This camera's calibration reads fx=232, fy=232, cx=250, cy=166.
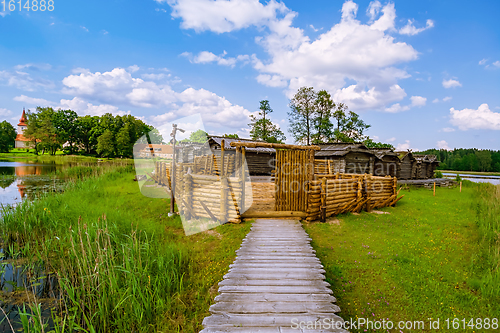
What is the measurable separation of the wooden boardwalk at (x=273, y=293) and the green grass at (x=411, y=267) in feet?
2.54

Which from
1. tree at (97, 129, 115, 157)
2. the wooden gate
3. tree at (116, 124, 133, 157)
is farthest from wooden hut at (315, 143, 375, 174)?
tree at (97, 129, 115, 157)

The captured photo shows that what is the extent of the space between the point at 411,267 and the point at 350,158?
2130 centimetres

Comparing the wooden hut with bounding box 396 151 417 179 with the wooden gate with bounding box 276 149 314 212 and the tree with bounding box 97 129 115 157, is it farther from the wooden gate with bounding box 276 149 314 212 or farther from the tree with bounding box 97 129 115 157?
the tree with bounding box 97 129 115 157

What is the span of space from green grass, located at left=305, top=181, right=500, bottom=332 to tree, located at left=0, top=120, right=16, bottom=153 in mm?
100357

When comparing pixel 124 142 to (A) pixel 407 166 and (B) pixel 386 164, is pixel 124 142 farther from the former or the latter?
(A) pixel 407 166

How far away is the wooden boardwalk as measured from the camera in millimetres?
3863

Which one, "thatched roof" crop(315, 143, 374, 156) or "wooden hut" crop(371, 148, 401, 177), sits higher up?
"thatched roof" crop(315, 143, 374, 156)

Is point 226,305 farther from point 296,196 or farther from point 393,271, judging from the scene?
point 296,196

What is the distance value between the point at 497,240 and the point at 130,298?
10.9 meters

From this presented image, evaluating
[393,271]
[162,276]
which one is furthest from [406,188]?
[162,276]

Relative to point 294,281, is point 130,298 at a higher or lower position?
lower

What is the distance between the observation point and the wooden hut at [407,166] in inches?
1200

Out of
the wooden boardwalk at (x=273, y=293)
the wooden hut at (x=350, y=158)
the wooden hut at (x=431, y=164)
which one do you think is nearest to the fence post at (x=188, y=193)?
the wooden boardwalk at (x=273, y=293)

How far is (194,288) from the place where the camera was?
18.6 feet
